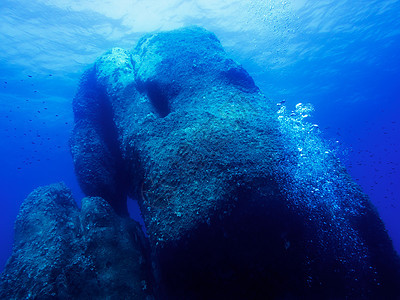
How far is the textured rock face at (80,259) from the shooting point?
3258 mm

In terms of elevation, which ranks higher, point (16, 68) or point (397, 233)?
point (16, 68)

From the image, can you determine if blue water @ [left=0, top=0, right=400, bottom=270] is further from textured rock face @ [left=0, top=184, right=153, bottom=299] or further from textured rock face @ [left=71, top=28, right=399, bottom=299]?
textured rock face @ [left=0, top=184, right=153, bottom=299]

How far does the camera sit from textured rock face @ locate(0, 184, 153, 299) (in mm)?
3258

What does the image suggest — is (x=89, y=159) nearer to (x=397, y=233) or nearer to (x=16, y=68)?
(x=16, y=68)

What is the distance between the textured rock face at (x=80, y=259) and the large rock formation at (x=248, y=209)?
29 centimetres

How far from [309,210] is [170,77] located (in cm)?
378

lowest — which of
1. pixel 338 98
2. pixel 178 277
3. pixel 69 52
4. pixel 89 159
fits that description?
pixel 178 277

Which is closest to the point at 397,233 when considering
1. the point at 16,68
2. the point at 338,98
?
the point at 338,98

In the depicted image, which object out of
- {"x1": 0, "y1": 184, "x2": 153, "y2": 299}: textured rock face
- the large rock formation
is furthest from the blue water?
{"x1": 0, "y1": 184, "x2": 153, "y2": 299}: textured rock face

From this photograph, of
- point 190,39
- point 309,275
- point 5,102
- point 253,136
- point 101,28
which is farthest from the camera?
point 5,102

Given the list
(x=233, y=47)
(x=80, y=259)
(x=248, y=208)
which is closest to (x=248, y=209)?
(x=248, y=208)

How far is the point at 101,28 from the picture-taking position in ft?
46.8

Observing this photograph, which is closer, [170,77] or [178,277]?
[178,277]

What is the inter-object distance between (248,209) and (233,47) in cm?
1789
